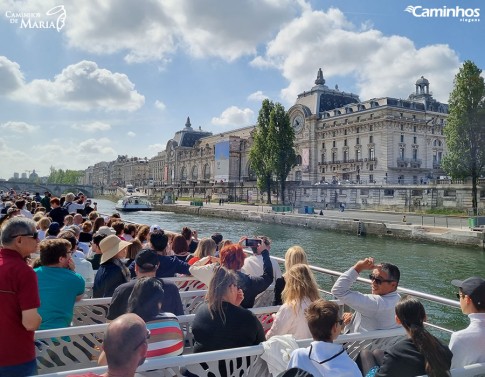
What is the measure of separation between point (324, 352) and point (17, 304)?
213 centimetres

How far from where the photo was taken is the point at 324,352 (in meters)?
2.60

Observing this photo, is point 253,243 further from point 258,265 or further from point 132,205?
point 132,205

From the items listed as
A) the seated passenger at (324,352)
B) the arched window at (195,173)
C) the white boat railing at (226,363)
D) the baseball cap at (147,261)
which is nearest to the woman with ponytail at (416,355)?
the white boat railing at (226,363)

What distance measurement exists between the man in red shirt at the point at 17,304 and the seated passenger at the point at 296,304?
198 cm

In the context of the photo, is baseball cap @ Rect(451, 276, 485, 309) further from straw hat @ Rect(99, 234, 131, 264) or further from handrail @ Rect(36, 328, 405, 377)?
straw hat @ Rect(99, 234, 131, 264)

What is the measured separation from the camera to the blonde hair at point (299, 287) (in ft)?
12.4

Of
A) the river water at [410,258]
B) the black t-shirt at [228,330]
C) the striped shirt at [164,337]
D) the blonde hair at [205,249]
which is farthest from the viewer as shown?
the river water at [410,258]

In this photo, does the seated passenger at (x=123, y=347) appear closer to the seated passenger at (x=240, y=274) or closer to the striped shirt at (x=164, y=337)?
the striped shirt at (x=164, y=337)

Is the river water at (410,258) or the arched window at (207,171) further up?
the arched window at (207,171)

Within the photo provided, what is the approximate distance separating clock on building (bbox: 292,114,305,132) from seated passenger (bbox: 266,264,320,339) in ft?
255

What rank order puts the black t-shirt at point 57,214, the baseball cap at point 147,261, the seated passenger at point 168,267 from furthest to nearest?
the black t-shirt at point 57,214 → the seated passenger at point 168,267 → the baseball cap at point 147,261

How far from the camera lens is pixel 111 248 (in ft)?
16.3

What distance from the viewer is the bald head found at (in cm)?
199

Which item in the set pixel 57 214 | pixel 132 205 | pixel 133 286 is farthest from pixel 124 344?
pixel 132 205
